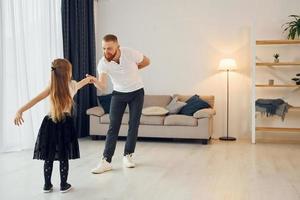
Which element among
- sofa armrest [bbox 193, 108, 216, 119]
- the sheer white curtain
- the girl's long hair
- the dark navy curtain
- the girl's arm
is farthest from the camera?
the dark navy curtain

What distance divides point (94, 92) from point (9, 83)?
1.93 m

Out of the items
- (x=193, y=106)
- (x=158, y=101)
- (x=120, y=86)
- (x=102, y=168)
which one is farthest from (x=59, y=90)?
(x=158, y=101)

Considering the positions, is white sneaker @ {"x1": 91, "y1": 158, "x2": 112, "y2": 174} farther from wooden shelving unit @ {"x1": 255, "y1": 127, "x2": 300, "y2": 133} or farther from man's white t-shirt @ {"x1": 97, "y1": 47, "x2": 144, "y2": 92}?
wooden shelving unit @ {"x1": 255, "y1": 127, "x2": 300, "y2": 133}

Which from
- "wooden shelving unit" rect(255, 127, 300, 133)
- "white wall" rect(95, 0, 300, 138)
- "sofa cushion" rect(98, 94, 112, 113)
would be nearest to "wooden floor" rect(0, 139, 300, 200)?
"wooden shelving unit" rect(255, 127, 300, 133)

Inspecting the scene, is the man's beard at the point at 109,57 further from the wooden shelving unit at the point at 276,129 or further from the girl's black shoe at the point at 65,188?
the wooden shelving unit at the point at 276,129

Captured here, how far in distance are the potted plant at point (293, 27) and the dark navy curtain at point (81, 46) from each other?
124 inches

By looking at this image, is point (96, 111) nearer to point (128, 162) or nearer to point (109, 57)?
point (128, 162)

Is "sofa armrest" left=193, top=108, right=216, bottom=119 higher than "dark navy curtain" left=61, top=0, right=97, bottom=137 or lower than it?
lower

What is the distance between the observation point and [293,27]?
6.22 m

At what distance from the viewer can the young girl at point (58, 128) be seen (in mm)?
3482

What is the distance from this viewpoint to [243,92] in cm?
677

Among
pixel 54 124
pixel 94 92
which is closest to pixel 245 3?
pixel 94 92

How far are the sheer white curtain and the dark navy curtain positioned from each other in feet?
0.87

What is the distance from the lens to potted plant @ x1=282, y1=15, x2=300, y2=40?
614 centimetres
